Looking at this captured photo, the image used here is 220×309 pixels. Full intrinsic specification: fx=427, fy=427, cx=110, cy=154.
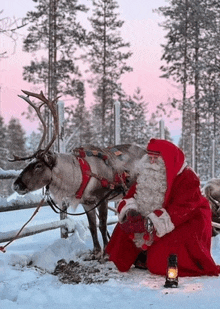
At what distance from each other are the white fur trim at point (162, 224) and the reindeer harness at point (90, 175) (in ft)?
3.65

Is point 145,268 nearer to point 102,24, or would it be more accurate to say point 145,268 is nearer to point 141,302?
point 141,302

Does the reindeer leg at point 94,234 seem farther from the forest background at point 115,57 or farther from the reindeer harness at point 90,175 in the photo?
the forest background at point 115,57

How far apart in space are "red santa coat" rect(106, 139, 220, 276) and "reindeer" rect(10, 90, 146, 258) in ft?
2.91

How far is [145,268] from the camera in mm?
4742

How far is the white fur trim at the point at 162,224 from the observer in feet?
14.1

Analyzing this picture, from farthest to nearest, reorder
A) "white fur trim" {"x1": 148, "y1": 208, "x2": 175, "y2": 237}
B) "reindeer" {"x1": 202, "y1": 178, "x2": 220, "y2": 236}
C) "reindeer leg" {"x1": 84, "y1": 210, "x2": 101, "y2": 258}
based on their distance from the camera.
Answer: "reindeer" {"x1": 202, "y1": 178, "x2": 220, "y2": 236} → "reindeer leg" {"x1": 84, "y1": 210, "x2": 101, "y2": 258} → "white fur trim" {"x1": 148, "y1": 208, "x2": 175, "y2": 237}

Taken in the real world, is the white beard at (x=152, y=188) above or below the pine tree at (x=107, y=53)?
below

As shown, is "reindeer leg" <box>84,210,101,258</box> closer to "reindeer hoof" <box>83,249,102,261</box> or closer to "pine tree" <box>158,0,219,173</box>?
"reindeer hoof" <box>83,249,102,261</box>

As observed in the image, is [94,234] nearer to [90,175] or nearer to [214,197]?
[90,175]

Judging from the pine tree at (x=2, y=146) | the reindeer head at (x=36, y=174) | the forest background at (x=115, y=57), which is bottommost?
the pine tree at (x=2, y=146)

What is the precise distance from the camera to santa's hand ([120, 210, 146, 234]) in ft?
14.2

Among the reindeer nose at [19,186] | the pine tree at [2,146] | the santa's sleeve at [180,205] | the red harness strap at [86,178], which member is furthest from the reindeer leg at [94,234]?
the pine tree at [2,146]

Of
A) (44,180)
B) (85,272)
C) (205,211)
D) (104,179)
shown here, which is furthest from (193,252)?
(44,180)

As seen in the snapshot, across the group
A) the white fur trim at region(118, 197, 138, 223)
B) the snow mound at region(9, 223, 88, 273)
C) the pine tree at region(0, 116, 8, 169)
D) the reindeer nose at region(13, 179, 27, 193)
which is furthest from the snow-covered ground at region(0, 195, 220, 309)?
the pine tree at region(0, 116, 8, 169)
